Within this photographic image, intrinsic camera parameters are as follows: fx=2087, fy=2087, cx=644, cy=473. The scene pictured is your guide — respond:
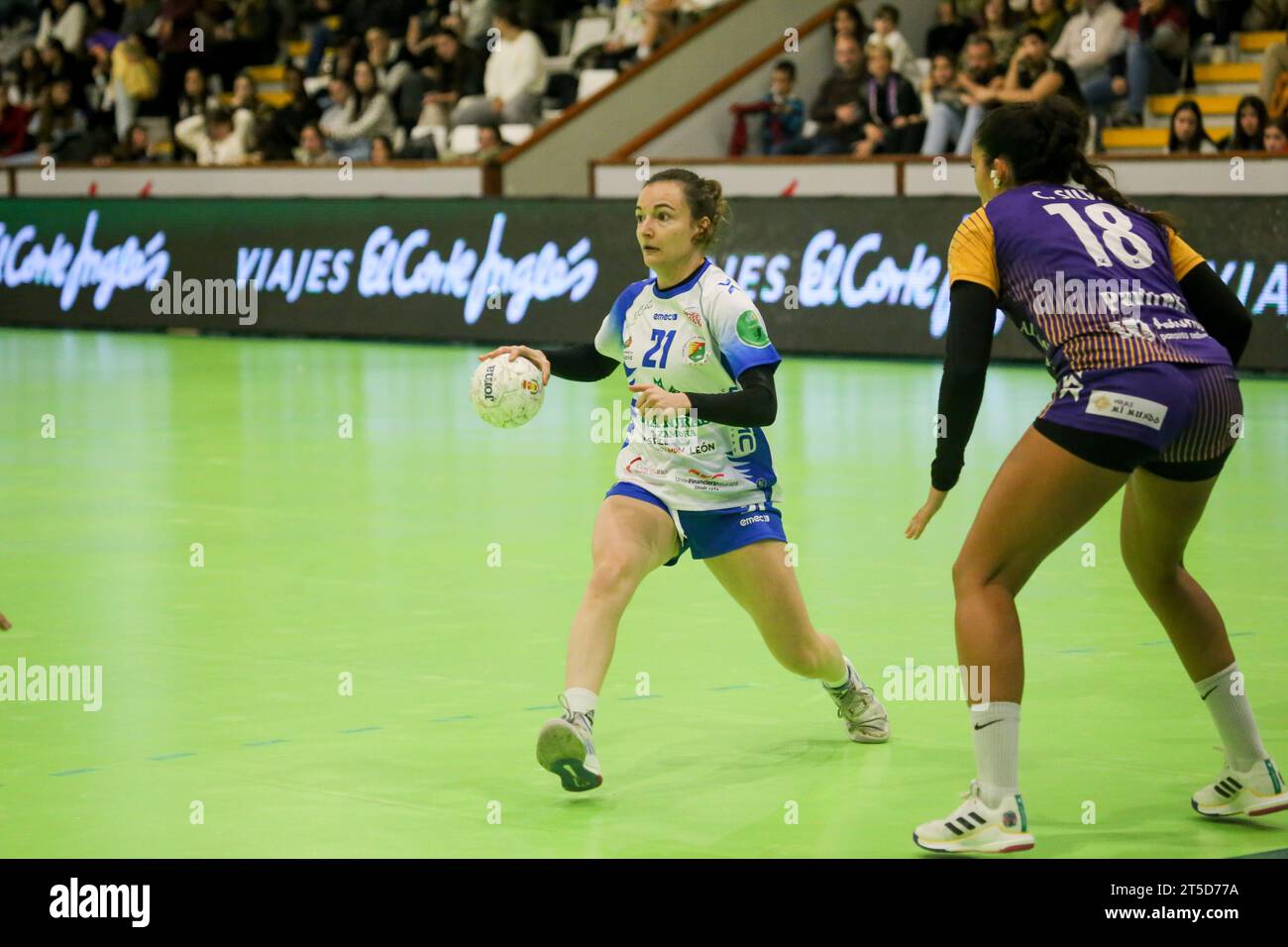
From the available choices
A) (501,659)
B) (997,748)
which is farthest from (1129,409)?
(501,659)

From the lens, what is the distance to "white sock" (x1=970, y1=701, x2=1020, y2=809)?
550 cm

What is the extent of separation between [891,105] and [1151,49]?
2845mm

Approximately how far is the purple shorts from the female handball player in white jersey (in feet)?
3.73

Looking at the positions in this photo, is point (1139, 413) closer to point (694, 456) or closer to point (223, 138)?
point (694, 456)

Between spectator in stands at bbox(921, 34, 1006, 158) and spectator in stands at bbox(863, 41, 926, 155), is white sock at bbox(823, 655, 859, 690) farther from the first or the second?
spectator in stands at bbox(863, 41, 926, 155)

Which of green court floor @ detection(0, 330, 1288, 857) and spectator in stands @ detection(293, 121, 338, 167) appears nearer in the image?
green court floor @ detection(0, 330, 1288, 857)

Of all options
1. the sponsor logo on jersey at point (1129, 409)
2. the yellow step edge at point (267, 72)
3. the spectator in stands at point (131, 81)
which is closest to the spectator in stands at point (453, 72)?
the yellow step edge at point (267, 72)

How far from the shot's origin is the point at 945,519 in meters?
11.6

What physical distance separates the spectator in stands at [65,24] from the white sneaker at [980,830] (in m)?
29.6

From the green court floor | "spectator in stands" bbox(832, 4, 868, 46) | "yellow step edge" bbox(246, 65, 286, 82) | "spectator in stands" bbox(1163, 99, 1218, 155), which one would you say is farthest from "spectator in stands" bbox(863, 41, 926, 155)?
"yellow step edge" bbox(246, 65, 286, 82)

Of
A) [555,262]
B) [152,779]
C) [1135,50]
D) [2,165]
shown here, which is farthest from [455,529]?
[2,165]

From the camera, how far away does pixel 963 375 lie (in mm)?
5488

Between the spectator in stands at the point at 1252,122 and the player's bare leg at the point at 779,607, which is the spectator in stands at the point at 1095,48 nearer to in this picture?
the spectator in stands at the point at 1252,122

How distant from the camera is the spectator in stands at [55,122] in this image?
30.3 meters
